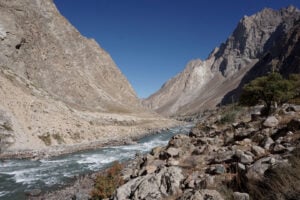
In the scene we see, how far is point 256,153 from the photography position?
10453 mm

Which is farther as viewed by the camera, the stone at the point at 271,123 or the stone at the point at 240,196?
the stone at the point at 271,123

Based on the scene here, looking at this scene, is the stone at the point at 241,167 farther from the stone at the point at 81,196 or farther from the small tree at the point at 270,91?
the small tree at the point at 270,91

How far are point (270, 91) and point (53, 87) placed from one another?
262ft

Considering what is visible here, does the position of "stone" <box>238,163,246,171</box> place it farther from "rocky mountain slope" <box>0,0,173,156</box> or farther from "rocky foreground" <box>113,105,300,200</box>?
"rocky mountain slope" <box>0,0,173,156</box>

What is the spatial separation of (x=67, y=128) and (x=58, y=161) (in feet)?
64.0

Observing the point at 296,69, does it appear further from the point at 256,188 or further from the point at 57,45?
the point at 256,188

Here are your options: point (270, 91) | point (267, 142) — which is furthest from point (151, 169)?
point (270, 91)

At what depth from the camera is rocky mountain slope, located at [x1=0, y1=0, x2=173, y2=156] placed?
51.3m

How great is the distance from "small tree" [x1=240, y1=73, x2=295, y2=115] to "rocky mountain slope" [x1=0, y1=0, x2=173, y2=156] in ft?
107

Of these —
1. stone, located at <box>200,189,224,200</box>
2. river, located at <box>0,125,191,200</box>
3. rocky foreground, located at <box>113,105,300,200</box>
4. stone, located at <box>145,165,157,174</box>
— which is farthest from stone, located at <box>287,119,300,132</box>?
river, located at <box>0,125,191,200</box>

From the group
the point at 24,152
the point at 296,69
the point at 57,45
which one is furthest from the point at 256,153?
the point at 296,69

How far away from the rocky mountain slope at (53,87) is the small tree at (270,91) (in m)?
32.6

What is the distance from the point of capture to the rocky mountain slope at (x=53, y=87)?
51253 mm

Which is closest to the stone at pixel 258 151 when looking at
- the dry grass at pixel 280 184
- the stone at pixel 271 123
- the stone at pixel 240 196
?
the dry grass at pixel 280 184
